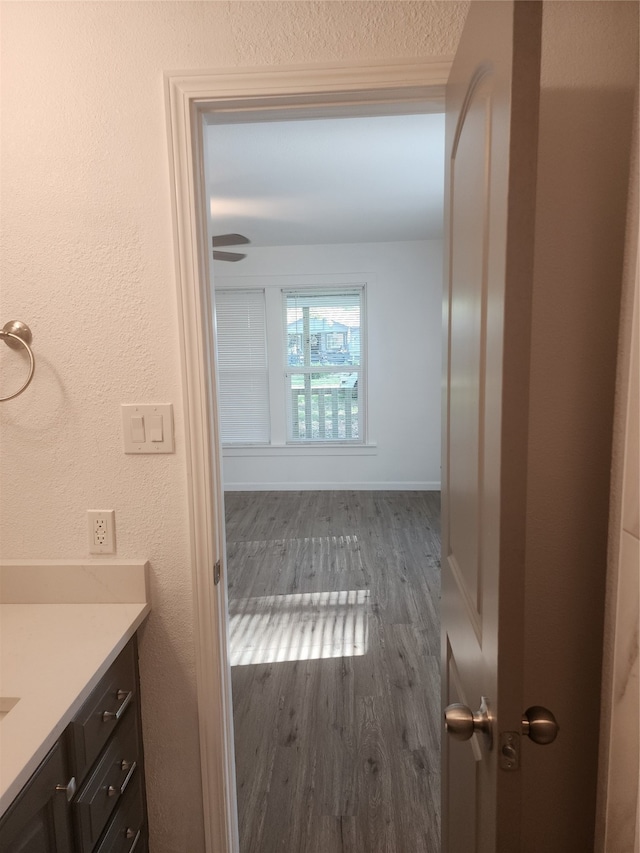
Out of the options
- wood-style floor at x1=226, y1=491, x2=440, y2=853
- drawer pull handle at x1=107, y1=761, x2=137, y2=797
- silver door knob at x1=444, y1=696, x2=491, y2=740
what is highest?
silver door knob at x1=444, y1=696, x2=491, y2=740

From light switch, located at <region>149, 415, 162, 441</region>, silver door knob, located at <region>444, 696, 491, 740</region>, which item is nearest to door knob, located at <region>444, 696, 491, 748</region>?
silver door knob, located at <region>444, 696, 491, 740</region>

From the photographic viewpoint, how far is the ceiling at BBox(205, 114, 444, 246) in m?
2.64

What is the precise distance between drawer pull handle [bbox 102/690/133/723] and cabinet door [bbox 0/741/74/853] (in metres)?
0.17

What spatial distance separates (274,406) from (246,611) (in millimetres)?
3030

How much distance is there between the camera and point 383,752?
2164mm

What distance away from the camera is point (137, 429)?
1.41 meters

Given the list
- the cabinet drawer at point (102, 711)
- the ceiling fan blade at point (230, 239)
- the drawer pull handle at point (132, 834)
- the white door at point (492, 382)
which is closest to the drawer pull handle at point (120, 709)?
the cabinet drawer at point (102, 711)

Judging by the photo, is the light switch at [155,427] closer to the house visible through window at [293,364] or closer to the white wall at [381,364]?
the white wall at [381,364]

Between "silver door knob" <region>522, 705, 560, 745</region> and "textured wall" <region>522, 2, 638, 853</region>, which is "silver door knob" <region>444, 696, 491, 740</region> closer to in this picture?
"silver door knob" <region>522, 705, 560, 745</region>

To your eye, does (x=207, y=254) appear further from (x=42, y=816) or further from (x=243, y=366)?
(x=243, y=366)

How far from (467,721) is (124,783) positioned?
93 centimetres

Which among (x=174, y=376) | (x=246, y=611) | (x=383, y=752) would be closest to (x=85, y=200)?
(x=174, y=376)

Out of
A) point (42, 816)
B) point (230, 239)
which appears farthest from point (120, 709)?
point (230, 239)

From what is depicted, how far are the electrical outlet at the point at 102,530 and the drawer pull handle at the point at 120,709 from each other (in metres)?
0.34
